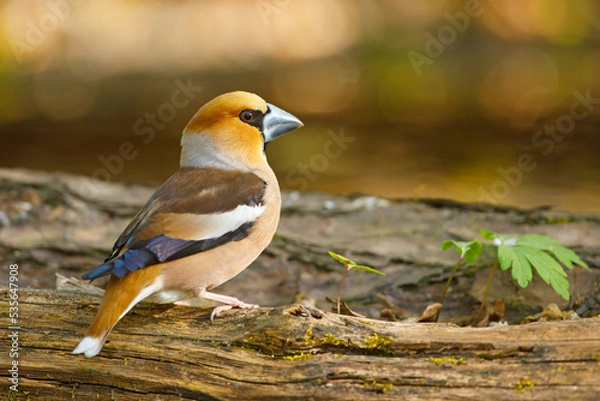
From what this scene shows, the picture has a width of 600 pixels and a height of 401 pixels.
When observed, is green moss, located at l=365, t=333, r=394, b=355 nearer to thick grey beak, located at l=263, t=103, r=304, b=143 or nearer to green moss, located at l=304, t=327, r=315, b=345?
green moss, located at l=304, t=327, r=315, b=345

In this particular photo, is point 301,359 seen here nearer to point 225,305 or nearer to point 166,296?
point 225,305

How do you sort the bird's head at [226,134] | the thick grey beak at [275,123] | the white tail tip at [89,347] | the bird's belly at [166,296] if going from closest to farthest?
the white tail tip at [89,347] < the bird's belly at [166,296] < the bird's head at [226,134] < the thick grey beak at [275,123]

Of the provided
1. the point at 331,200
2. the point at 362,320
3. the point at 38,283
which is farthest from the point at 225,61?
the point at 362,320

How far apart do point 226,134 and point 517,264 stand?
1829 millimetres

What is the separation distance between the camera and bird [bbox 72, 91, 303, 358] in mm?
3475

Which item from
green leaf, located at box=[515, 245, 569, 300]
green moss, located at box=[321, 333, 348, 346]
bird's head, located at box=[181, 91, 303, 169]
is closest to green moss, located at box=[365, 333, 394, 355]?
green moss, located at box=[321, 333, 348, 346]

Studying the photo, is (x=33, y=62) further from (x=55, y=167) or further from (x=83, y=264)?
(x=83, y=264)

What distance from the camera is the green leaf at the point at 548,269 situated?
4082 mm

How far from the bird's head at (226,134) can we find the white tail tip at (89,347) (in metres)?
1.45

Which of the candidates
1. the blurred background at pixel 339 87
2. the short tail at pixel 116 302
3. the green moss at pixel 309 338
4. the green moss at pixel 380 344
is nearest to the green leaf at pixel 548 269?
the green moss at pixel 380 344

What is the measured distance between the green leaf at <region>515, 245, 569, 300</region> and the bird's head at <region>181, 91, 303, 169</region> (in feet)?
5.48

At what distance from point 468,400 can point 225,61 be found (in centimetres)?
1241

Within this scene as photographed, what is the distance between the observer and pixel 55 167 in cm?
942

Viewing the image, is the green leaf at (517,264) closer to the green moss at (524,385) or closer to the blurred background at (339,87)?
the green moss at (524,385)
